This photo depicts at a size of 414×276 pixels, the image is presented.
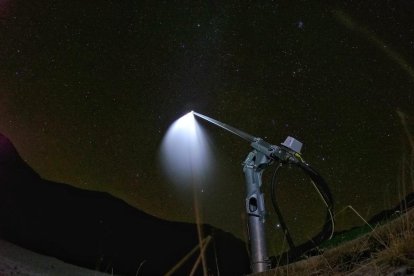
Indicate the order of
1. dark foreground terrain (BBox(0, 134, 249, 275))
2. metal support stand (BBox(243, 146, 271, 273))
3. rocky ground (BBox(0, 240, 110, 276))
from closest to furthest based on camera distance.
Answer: rocky ground (BBox(0, 240, 110, 276)), metal support stand (BBox(243, 146, 271, 273)), dark foreground terrain (BBox(0, 134, 249, 275))

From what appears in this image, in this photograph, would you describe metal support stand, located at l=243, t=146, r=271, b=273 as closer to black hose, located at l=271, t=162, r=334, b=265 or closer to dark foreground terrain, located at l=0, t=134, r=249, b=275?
black hose, located at l=271, t=162, r=334, b=265

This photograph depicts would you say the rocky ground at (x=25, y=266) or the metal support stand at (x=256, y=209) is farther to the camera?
the metal support stand at (x=256, y=209)

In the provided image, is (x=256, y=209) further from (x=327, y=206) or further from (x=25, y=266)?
(x=25, y=266)

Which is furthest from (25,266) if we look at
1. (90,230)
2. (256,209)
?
(90,230)

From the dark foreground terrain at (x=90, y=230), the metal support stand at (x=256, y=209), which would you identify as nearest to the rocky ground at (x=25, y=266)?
the metal support stand at (x=256, y=209)

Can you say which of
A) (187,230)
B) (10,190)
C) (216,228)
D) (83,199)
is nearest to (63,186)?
(83,199)

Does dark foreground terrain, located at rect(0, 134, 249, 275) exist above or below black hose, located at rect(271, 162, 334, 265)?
above

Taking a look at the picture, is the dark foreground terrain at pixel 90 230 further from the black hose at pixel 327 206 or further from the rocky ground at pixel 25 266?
the black hose at pixel 327 206

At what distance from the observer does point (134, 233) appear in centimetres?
3853

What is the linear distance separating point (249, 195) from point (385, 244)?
4988mm

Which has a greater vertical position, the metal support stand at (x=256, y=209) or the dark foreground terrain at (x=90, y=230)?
the dark foreground terrain at (x=90, y=230)

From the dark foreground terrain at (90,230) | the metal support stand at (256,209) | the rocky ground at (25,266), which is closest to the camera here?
the rocky ground at (25,266)

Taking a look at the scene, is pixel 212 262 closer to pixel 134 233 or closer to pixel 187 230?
pixel 187 230

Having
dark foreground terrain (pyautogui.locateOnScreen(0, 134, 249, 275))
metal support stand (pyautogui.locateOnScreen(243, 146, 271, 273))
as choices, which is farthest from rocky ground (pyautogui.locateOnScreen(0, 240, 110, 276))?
dark foreground terrain (pyautogui.locateOnScreen(0, 134, 249, 275))
